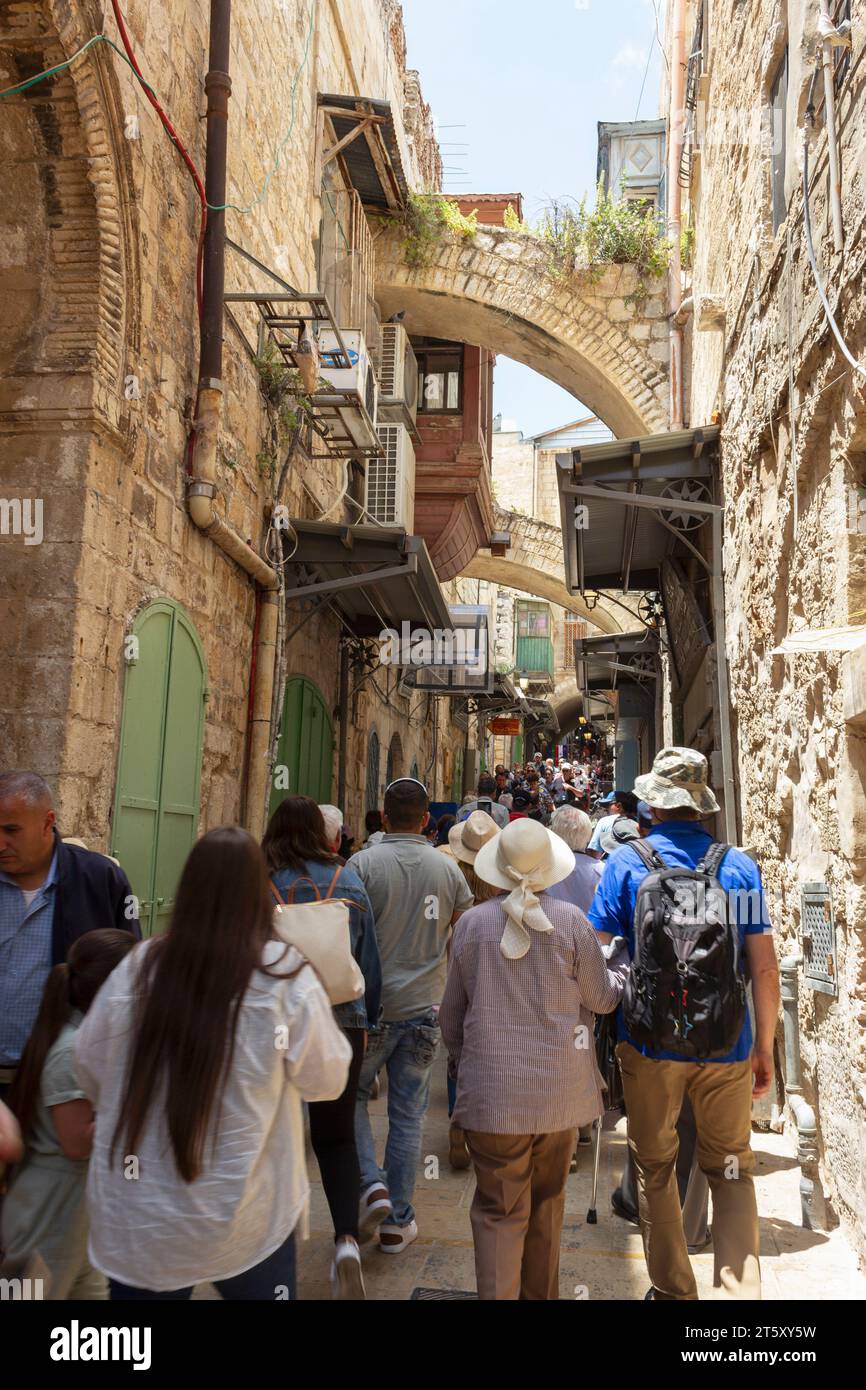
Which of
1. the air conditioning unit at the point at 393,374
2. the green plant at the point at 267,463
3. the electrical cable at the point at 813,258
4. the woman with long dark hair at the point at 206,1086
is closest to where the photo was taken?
the woman with long dark hair at the point at 206,1086

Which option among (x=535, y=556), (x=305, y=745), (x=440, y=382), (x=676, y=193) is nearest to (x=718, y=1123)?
(x=305, y=745)

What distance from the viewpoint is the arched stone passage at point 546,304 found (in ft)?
43.4

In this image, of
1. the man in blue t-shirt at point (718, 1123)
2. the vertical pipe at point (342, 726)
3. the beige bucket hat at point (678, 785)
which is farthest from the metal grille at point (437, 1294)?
the vertical pipe at point (342, 726)

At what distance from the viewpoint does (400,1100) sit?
3.98 m

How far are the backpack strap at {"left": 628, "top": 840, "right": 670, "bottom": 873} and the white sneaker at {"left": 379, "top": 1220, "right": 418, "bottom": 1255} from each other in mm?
1665

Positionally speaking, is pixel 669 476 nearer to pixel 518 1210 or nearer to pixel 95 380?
pixel 95 380

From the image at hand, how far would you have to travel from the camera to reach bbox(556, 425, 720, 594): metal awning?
26.2 ft

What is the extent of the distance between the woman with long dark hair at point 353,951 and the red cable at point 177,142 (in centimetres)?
442

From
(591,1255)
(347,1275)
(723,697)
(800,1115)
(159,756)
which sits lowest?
(591,1255)

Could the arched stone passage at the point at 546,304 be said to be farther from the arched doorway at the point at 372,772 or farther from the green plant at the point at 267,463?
the green plant at the point at 267,463


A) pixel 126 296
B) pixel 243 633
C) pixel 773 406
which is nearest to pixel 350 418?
pixel 243 633

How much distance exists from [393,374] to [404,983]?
32.7 ft

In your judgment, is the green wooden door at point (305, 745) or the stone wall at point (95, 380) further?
the green wooden door at point (305, 745)
